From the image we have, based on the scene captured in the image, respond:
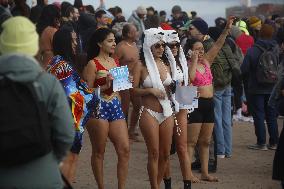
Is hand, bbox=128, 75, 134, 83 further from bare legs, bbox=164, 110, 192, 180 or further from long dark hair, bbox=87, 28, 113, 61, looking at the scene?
bare legs, bbox=164, 110, 192, 180

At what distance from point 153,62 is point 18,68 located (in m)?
4.00

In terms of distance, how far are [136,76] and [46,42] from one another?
248 centimetres

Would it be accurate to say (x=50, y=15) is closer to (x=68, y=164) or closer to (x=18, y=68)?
(x=68, y=164)

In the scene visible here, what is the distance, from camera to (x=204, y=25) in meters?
11.0

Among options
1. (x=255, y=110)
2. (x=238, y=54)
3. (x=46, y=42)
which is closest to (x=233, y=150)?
(x=255, y=110)

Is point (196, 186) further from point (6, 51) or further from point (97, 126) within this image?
point (6, 51)

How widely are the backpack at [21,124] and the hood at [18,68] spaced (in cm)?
4

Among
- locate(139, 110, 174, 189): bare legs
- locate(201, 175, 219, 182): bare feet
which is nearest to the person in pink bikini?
locate(201, 175, 219, 182): bare feet

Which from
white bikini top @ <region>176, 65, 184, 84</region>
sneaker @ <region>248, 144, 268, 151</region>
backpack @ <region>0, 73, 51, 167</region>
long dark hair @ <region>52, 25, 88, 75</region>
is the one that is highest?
backpack @ <region>0, 73, 51, 167</region>

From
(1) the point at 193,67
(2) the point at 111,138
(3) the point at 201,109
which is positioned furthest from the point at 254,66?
(2) the point at 111,138

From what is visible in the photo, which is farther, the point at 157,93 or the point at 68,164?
the point at 157,93

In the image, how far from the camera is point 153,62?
8.97 meters

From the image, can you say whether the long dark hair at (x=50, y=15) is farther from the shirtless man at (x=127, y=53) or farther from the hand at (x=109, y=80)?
the hand at (x=109, y=80)

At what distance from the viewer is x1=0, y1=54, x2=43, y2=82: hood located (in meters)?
5.05
